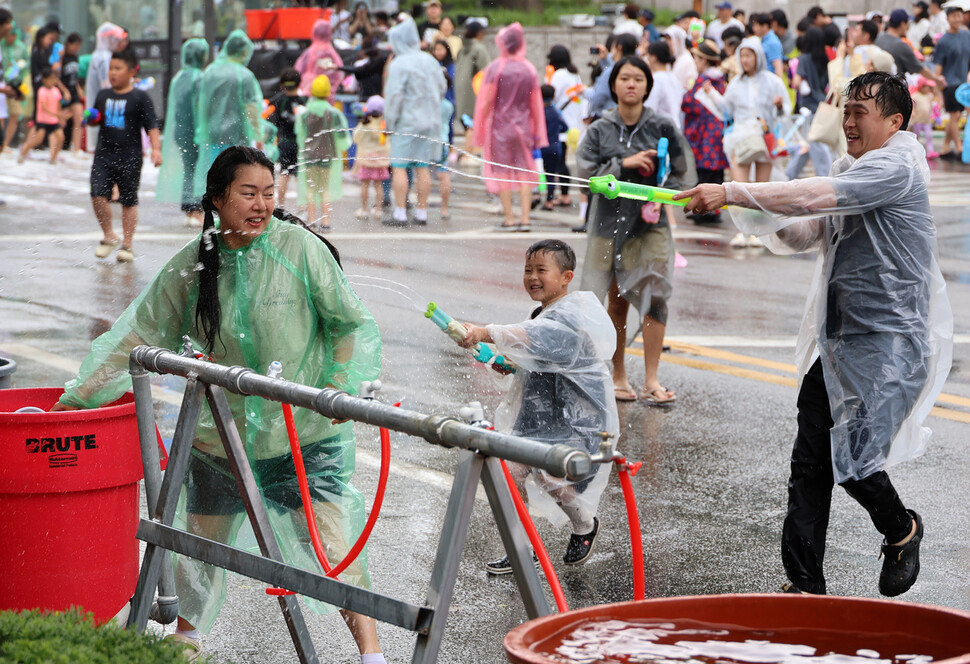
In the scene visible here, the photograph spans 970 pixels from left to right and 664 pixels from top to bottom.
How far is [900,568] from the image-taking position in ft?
14.4

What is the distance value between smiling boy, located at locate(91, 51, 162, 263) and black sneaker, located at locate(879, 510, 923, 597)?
7.68 metres

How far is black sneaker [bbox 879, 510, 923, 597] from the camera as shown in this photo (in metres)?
4.36

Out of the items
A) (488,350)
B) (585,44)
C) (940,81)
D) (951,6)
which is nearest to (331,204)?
(488,350)

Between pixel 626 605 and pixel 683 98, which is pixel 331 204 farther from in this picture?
pixel 683 98

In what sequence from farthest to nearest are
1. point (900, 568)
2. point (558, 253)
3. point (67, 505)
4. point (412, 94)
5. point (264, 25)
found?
point (264, 25) → point (412, 94) → point (558, 253) → point (900, 568) → point (67, 505)

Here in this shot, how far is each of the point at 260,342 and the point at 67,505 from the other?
67 cm

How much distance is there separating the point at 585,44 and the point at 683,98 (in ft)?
43.8

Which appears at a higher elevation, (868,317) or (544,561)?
(868,317)

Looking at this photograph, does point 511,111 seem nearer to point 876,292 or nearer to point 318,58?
point 318,58

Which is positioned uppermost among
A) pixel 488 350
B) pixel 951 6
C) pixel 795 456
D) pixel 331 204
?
pixel 951 6

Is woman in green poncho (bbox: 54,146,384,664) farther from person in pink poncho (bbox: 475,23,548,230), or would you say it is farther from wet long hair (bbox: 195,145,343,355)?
person in pink poncho (bbox: 475,23,548,230)

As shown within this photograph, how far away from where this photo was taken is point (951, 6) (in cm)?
1981

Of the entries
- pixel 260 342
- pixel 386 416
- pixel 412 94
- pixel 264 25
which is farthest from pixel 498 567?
pixel 264 25

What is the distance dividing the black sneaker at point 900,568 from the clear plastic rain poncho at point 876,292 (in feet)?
1.04
